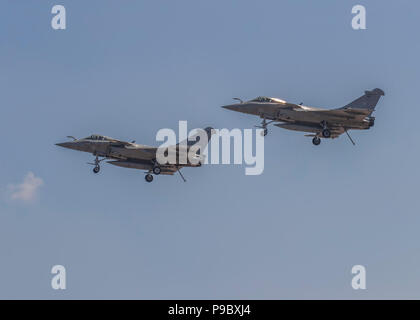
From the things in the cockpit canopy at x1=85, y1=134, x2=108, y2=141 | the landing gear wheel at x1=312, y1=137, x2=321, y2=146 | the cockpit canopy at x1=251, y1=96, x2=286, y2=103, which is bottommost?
the landing gear wheel at x1=312, y1=137, x2=321, y2=146

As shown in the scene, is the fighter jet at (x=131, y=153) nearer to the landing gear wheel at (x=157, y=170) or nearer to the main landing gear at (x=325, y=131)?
the landing gear wheel at (x=157, y=170)

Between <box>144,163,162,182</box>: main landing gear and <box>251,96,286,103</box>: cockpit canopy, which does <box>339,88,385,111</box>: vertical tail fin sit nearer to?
<box>251,96,286,103</box>: cockpit canopy

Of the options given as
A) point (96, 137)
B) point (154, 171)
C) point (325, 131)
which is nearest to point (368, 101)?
point (325, 131)

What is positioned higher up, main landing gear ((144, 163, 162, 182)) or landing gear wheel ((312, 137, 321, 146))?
landing gear wheel ((312, 137, 321, 146))

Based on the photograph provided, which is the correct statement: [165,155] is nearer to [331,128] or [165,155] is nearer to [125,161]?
[125,161]

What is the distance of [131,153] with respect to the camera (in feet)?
243

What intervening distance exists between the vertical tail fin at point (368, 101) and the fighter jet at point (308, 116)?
1.67m

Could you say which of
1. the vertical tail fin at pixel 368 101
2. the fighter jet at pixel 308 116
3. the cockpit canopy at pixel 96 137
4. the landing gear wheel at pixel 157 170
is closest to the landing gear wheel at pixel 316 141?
the fighter jet at pixel 308 116

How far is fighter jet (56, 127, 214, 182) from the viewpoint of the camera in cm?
7338

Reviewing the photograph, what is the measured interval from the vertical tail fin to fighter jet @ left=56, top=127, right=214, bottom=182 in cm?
1297

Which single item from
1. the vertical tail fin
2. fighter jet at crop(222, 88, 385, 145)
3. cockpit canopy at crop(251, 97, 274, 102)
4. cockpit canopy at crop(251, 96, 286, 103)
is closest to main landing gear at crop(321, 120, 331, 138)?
fighter jet at crop(222, 88, 385, 145)

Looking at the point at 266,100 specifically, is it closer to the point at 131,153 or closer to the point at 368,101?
the point at 368,101
